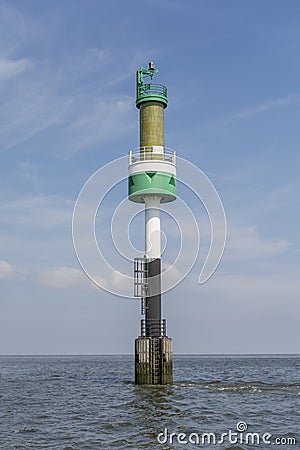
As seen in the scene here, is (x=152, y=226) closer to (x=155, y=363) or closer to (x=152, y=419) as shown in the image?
(x=155, y=363)

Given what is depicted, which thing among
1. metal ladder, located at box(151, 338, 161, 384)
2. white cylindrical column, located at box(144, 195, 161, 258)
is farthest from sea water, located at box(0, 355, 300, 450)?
white cylindrical column, located at box(144, 195, 161, 258)

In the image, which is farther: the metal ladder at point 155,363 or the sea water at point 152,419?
the metal ladder at point 155,363

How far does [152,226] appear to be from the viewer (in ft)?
155

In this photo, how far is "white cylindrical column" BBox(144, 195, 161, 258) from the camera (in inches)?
1831

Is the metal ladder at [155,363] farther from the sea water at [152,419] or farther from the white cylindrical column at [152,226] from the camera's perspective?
the white cylindrical column at [152,226]

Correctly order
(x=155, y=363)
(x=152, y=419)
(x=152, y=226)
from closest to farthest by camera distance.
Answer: (x=152, y=419) → (x=155, y=363) → (x=152, y=226)

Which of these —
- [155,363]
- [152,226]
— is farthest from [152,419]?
[152,226]

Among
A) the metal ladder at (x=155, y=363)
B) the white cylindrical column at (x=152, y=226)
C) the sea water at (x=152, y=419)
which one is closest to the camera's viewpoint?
the sea water at (x=152, y=419)

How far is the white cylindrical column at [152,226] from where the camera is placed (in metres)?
46.5

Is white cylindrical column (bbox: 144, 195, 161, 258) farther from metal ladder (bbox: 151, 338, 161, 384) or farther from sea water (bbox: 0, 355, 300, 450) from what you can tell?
sea water (bbox: 0, 355, 300, 450)

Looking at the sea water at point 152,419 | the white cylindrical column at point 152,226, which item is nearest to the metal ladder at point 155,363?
the sea water at point 152,419

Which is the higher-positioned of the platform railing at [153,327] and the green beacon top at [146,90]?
the green beacon top at [146,90]

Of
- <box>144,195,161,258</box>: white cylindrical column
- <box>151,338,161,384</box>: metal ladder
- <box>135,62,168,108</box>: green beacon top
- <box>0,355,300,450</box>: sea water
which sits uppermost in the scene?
<box>135,62,168,108</box>: green beacon top

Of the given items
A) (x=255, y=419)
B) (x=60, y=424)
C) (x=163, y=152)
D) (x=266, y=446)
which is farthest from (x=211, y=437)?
(x=163, y=152)
